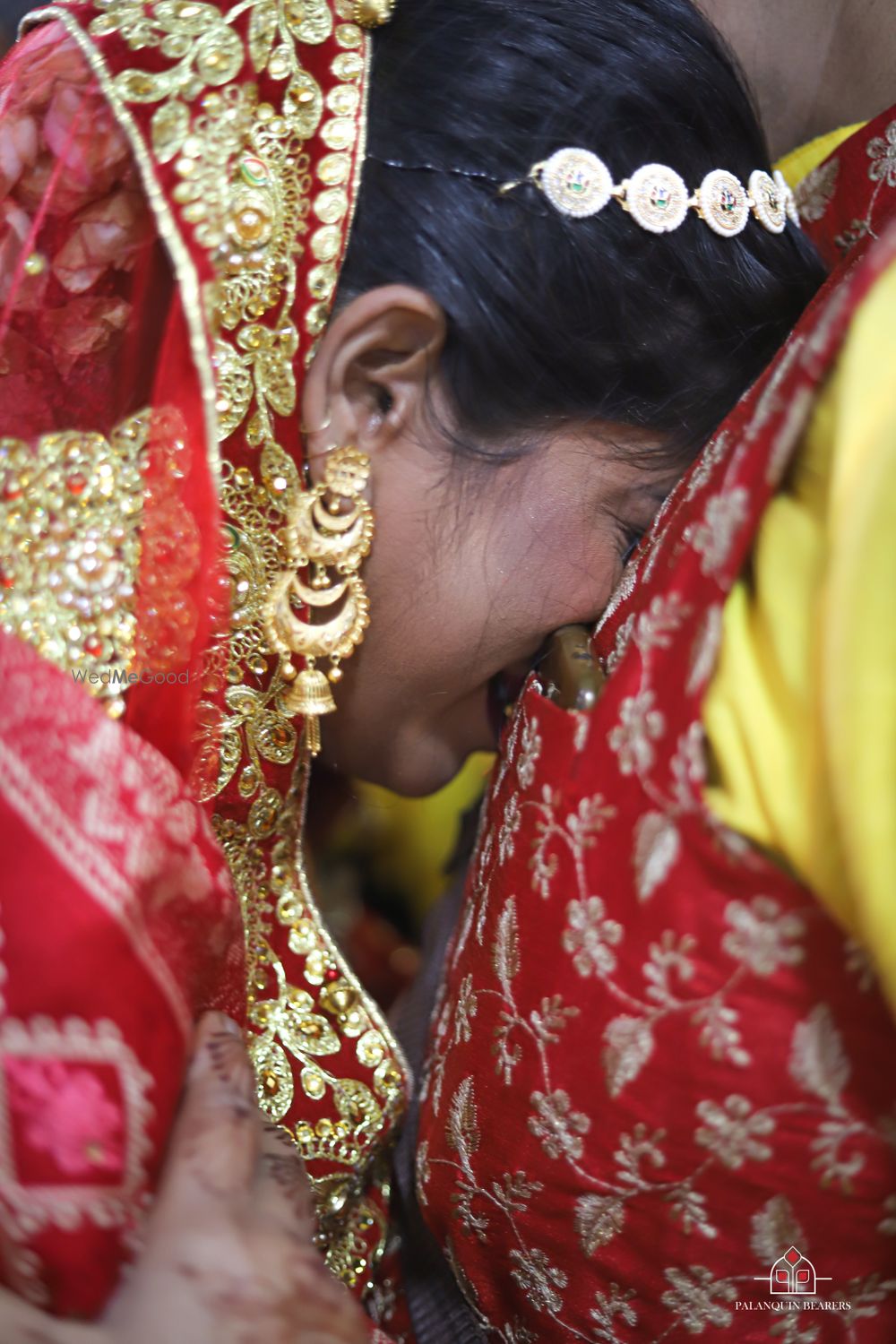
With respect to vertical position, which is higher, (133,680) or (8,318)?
(8,318)

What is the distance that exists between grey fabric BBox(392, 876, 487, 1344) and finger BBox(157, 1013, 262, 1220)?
31 centimetres

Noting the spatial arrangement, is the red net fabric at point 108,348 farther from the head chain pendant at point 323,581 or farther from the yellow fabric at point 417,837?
the yellow fabric at point 417,837

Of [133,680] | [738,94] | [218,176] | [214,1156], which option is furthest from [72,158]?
[214,1156]

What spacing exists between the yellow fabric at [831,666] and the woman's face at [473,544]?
0.80 feet

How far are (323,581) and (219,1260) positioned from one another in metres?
0.41

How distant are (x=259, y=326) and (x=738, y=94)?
15.2 inches

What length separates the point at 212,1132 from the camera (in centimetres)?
50

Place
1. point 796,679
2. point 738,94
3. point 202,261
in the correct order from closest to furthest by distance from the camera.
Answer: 1. point 796,679
2. point 202,261
3. point 738,94

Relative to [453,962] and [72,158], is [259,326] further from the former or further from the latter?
[453,962]

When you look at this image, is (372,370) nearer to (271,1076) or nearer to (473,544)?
(473,544)

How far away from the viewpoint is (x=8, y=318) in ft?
2.19

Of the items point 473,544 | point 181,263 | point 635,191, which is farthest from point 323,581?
point 635,191

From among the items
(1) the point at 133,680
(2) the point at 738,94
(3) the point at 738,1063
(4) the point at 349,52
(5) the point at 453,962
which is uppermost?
(4) the point at 349,52

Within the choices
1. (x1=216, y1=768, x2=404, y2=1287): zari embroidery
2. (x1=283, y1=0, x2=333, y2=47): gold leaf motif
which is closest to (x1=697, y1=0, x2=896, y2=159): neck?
(x1=283, y1=0, x2=333, y2=47): gold leaf motif
